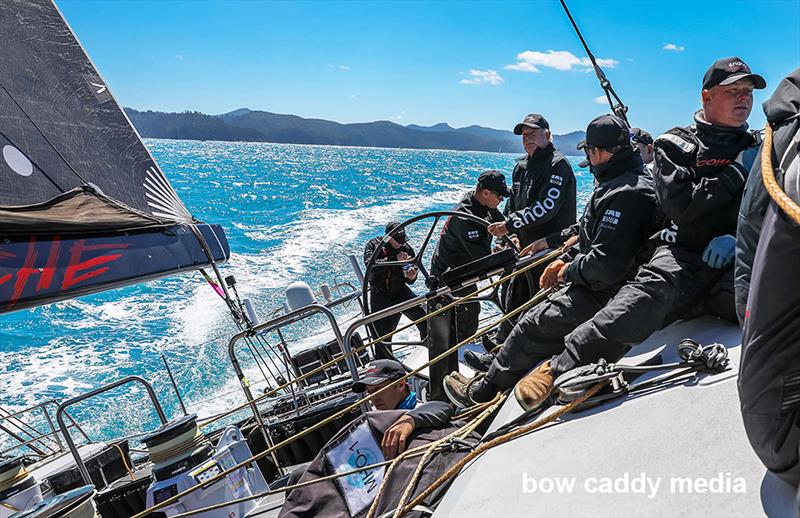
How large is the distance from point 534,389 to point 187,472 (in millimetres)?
1572

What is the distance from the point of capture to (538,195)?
355 centimetres

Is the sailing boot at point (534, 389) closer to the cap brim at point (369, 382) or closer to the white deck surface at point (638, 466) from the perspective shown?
the white deck surface at point (638, 466)

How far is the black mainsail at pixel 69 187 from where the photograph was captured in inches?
74.8

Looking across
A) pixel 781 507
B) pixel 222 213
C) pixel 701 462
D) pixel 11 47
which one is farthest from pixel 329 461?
pixel 222 213

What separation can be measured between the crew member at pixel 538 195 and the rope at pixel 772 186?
2443 millimetres

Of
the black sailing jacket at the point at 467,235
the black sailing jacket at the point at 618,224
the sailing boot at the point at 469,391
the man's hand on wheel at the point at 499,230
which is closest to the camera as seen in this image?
the black sailing jacket at the point at 618,224

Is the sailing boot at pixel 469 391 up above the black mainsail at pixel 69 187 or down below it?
below

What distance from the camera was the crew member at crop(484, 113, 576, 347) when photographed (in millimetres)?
3441

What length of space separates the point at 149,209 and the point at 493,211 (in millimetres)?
2445

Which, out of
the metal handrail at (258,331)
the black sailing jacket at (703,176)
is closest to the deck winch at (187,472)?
the metal handrail at (258,331)

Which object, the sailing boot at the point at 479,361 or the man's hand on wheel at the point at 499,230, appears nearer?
the sailing boot at the point at 479,361

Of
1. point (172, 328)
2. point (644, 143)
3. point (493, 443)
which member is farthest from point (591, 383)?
point (172, 328)

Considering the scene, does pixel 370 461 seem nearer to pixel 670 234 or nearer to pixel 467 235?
pixel 670 234

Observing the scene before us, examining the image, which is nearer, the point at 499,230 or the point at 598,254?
the point at 598,254
